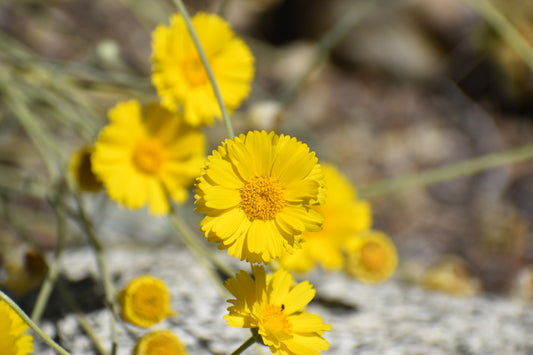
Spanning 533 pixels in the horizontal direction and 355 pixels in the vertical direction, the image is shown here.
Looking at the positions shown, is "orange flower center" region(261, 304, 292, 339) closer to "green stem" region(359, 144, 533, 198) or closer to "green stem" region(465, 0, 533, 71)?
"green stem" region(359, 144, 533, 198)

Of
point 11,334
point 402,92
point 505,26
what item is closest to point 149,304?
point 11,334

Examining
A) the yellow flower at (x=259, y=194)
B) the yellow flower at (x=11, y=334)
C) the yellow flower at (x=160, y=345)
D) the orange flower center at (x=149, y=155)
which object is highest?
the orange flower center at (x=149, y=155)

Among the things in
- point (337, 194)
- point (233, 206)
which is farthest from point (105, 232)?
point (233, 206)

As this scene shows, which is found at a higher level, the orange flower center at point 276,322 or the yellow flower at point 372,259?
the yellow flower at point 372,259

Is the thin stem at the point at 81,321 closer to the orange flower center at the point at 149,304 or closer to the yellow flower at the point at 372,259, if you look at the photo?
the orange flower center at the point at 149,304

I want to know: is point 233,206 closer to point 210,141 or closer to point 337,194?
point 337,194

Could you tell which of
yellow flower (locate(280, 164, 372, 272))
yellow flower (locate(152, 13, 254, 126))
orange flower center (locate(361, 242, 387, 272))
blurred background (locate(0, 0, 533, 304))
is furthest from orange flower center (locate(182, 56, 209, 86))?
blurred background (locate(0, 0, 533, 304))

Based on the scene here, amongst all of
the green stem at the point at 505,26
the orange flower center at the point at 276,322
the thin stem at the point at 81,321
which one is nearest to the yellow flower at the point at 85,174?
the thin stem at the point at 81,321
